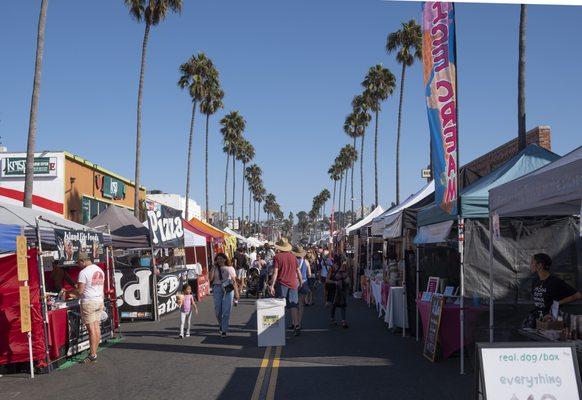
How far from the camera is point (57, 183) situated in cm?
2672

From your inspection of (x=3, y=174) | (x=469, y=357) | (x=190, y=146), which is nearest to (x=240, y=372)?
(x=469, y=357)

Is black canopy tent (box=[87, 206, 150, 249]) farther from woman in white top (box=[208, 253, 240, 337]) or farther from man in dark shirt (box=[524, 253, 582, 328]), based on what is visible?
man in dark shirt (box=[524, 253, 582, 328])

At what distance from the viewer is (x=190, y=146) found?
41.2m

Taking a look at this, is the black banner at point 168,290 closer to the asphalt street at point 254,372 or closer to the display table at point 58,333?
the asphalt street at point 254,372

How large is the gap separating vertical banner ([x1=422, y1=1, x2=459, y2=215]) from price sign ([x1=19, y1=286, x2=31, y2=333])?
21.7 ft

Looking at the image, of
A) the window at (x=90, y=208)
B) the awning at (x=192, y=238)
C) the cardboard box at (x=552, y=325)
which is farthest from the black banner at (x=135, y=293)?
the window at (x=90, y=208)

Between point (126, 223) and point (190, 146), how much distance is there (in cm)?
2417

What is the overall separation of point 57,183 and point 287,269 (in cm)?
1801

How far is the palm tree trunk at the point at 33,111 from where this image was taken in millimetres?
15636

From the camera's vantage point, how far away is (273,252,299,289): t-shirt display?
12.1 metres

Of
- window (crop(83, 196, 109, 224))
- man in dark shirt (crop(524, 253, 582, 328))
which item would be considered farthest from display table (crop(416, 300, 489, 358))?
window (crop(83, 196, 109, 224))

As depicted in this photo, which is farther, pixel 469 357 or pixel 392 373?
pixel 469 357

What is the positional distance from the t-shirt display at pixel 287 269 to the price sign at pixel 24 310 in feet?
16.1

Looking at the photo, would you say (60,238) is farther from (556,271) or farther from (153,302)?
(556,271)
